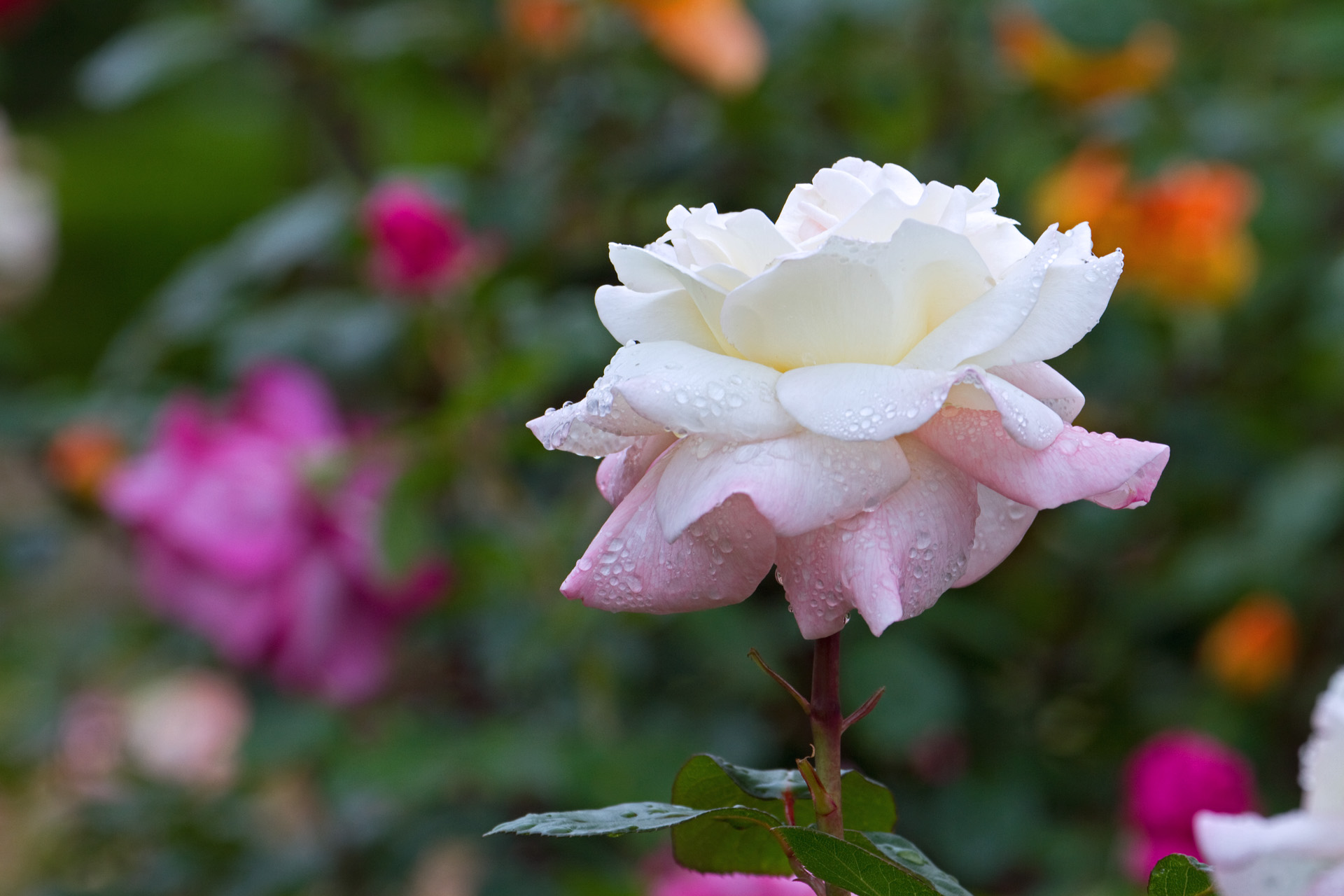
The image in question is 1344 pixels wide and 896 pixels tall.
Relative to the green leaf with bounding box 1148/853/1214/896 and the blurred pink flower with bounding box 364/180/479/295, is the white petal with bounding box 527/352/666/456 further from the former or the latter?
the blurred pink flower with bounding box 364/180/479/295

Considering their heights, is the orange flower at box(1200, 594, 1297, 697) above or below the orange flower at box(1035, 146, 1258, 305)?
below

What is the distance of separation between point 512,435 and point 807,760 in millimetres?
666

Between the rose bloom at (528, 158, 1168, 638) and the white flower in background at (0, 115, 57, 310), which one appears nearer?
the rose bloom at (528, 158, 1168, 638)

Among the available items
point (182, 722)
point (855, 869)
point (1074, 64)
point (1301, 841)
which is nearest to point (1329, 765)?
point (1301, 841)

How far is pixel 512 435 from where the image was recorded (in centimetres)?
98

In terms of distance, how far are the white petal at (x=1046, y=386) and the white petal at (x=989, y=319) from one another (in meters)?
0.02

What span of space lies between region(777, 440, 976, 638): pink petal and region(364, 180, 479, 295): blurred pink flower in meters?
0.68

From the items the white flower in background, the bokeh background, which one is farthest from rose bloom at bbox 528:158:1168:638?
the white flower in background

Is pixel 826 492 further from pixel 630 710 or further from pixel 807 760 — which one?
pixel 630 710

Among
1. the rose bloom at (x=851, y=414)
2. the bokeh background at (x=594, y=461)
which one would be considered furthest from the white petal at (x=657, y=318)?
the bokeh background at (x=594, y=461)

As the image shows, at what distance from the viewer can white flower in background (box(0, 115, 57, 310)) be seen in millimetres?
1627

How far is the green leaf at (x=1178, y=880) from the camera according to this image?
0.32 meters

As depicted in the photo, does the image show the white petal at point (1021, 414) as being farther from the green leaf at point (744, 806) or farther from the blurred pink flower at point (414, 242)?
the blurred pink flower at point (414, 242)

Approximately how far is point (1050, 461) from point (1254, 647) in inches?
39.3
